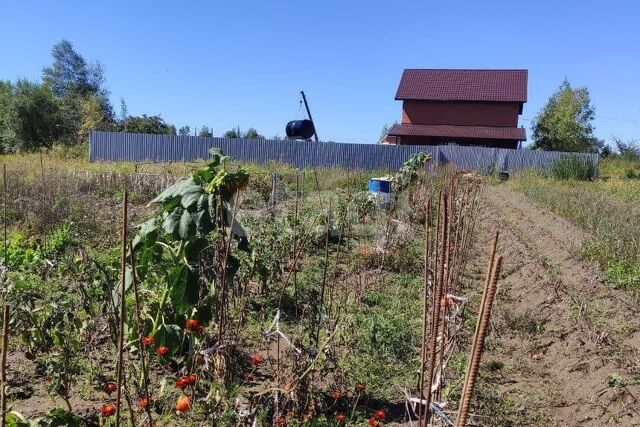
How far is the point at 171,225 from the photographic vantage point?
2.59 metres

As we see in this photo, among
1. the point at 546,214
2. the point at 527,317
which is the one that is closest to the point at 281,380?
the point at 527,317

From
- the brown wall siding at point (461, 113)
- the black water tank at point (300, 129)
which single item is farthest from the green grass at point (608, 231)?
the brown wall siding at point (461, 113)

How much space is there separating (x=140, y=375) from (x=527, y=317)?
10.1ft

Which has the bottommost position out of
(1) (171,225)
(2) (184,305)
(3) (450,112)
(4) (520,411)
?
(4) (520,411)

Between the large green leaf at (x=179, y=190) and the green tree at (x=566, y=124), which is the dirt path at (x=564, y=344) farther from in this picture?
the green tree at (x=566, y=124)

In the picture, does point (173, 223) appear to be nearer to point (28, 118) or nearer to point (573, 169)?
point (573, 169)

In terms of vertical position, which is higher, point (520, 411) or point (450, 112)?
point (450, 112)

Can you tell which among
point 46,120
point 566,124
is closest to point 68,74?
point 46,120

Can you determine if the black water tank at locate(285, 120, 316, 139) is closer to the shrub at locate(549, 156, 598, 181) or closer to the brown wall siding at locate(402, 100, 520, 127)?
the brown wall siding at locate(402, 100, 520, 127)

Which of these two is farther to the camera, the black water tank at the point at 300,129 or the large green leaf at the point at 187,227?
the black water tank at the point at 300,129

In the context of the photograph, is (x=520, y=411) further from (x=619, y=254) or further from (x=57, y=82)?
(x=57, y=82)

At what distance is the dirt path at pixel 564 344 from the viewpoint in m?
2.94

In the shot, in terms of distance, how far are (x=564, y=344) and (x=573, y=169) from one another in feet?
61.2

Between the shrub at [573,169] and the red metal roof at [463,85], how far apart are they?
9.66m
